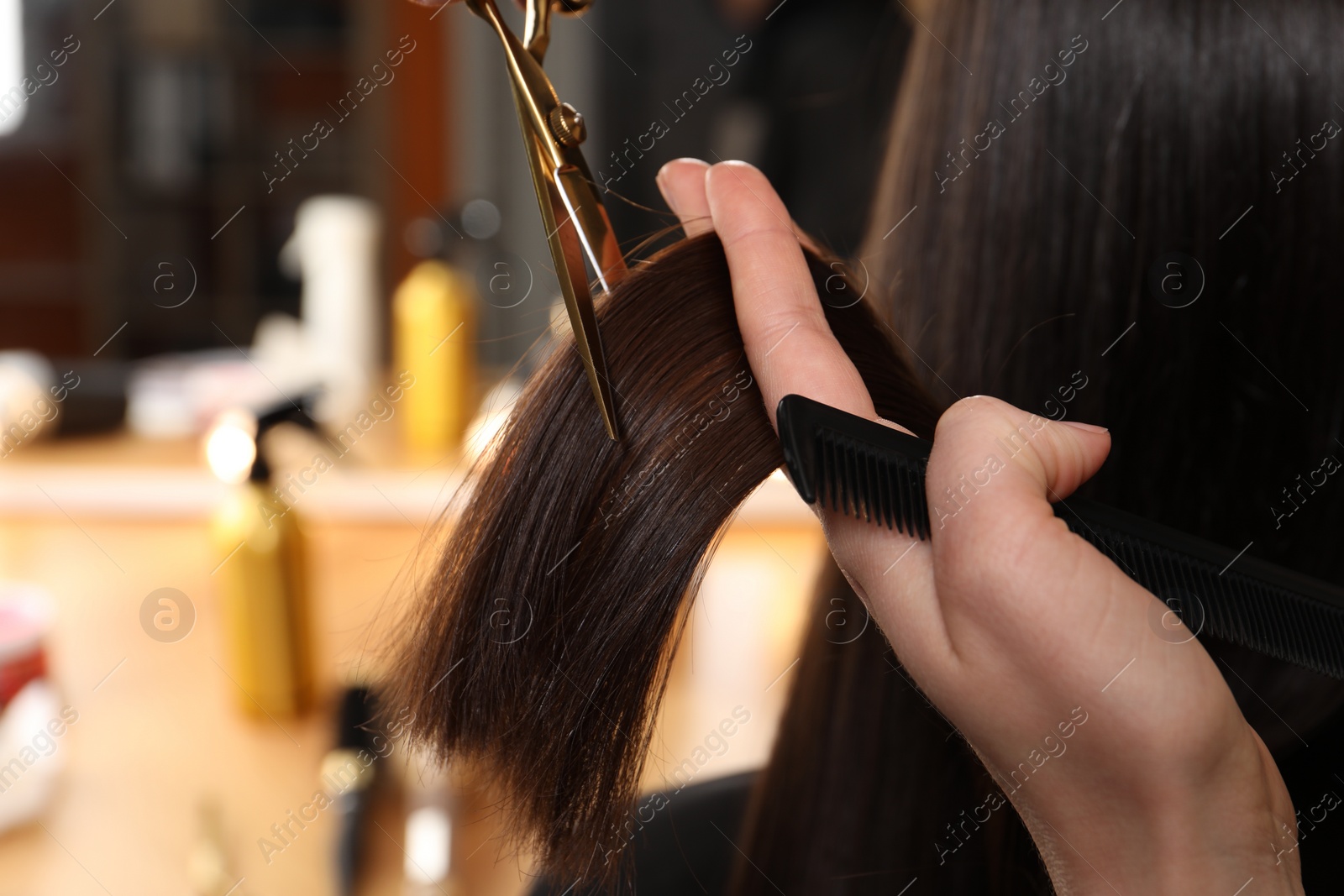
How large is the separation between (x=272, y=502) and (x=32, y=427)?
803 mm

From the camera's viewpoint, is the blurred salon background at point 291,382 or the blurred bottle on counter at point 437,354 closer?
the blurred salon background at point 291,382

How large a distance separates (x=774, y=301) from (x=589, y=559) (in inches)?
5.8

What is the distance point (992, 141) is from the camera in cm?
64

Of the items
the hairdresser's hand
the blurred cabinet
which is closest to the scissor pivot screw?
the hairdresser's hand

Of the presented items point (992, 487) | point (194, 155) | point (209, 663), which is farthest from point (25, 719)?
point (194, 155)

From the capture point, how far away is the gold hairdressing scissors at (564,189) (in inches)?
16.6

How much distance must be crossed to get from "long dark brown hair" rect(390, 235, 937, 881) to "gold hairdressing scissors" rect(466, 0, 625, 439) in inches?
0.6

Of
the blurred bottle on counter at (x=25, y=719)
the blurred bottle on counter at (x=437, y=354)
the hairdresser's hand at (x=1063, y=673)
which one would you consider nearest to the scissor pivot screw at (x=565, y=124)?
the hairdresser's hand at (x=1063, y=673)

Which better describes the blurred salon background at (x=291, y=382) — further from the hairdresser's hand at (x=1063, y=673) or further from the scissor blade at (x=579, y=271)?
the hairdresser's hand at (x=1063, y=673)

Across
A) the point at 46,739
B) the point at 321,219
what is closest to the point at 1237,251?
the point at 46,739

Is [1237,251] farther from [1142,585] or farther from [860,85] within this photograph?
[860,85]

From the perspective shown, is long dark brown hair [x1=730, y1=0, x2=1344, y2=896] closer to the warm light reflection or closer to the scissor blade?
the scissor blade

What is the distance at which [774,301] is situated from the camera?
1.42ft

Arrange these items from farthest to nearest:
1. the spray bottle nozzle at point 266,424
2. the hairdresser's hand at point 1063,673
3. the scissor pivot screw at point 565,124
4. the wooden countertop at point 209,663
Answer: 1. the spray bottle nozzle at point 266,424
2. the wooden countertop at point 209,663
3. the scissor pivot screw at point 565,124
4. the hairdresser's hand at point 1063,673
